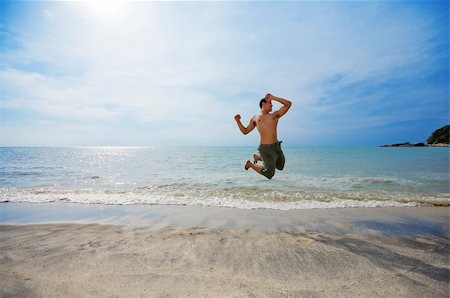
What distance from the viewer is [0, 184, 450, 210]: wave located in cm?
1075

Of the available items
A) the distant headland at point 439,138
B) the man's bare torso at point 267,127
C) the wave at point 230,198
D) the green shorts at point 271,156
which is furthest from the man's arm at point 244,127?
the distant headland at point 439,138

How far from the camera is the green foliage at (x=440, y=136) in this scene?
10442 cm

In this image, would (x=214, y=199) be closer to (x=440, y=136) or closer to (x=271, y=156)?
(x=271, y=156)

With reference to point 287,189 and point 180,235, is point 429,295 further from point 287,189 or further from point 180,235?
point 287,189

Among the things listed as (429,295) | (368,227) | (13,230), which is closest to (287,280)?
(429,295)

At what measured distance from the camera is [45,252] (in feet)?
18.4

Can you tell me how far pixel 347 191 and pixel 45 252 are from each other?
13038 mm

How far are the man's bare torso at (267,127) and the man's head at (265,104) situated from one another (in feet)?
0.53

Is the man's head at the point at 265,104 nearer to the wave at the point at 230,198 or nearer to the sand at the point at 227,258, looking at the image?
the sand at the point at 227,258

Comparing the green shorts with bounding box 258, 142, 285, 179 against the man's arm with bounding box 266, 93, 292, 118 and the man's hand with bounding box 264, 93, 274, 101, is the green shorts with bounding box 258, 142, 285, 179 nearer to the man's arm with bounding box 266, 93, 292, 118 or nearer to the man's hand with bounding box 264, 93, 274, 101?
the man's arm with bounding box 266, 93, 292, 118

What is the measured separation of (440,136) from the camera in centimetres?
10756

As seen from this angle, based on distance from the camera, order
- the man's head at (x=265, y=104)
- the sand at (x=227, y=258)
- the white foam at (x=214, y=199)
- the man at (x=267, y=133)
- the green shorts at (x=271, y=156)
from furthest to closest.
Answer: the white foam at (x=214, y=199) < the green shorts at (x=271, y=156) < the man at (x=267, y=133) < the man's head at (x=265, y=104) < the sand at (x=227, y=258)

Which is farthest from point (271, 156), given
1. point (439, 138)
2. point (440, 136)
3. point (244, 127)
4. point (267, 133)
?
point (439, 138)

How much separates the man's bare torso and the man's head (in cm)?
16
